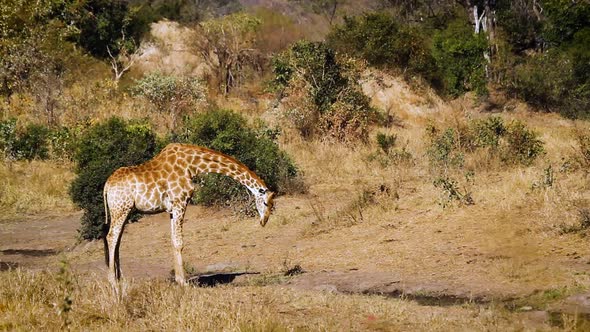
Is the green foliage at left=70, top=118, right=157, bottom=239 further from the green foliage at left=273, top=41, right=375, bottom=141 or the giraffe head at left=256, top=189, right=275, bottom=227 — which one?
the green foliage at left=273, top=41, right=375, bottom=141

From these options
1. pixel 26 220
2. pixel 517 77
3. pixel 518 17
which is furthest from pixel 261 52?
pixel 26 220

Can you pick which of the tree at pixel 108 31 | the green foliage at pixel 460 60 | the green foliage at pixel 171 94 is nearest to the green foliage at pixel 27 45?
the green foliage at pixel 171 94

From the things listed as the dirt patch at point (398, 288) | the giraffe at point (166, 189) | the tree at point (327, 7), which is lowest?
the dirt patch at point (398, 288)

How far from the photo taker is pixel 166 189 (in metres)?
11.0

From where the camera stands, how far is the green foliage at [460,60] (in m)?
35.6

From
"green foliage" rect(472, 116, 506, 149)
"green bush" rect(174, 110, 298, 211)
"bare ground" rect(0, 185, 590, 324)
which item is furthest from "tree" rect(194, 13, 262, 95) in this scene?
"bare ground" rect(0, 185, 590, 324)

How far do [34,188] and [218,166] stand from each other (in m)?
11.5

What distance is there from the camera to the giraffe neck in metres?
11.3

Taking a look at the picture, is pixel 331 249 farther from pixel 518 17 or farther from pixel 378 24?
pixel 518 17

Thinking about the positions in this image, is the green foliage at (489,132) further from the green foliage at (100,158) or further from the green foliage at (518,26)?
the green foliage at (518,26)

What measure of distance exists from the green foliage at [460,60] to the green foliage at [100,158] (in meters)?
17.9

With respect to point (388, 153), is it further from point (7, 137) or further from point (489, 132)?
point (7, 137)

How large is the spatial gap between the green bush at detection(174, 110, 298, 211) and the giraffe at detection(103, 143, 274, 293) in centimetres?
677

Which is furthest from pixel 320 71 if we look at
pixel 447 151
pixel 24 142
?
pixel 24 142
